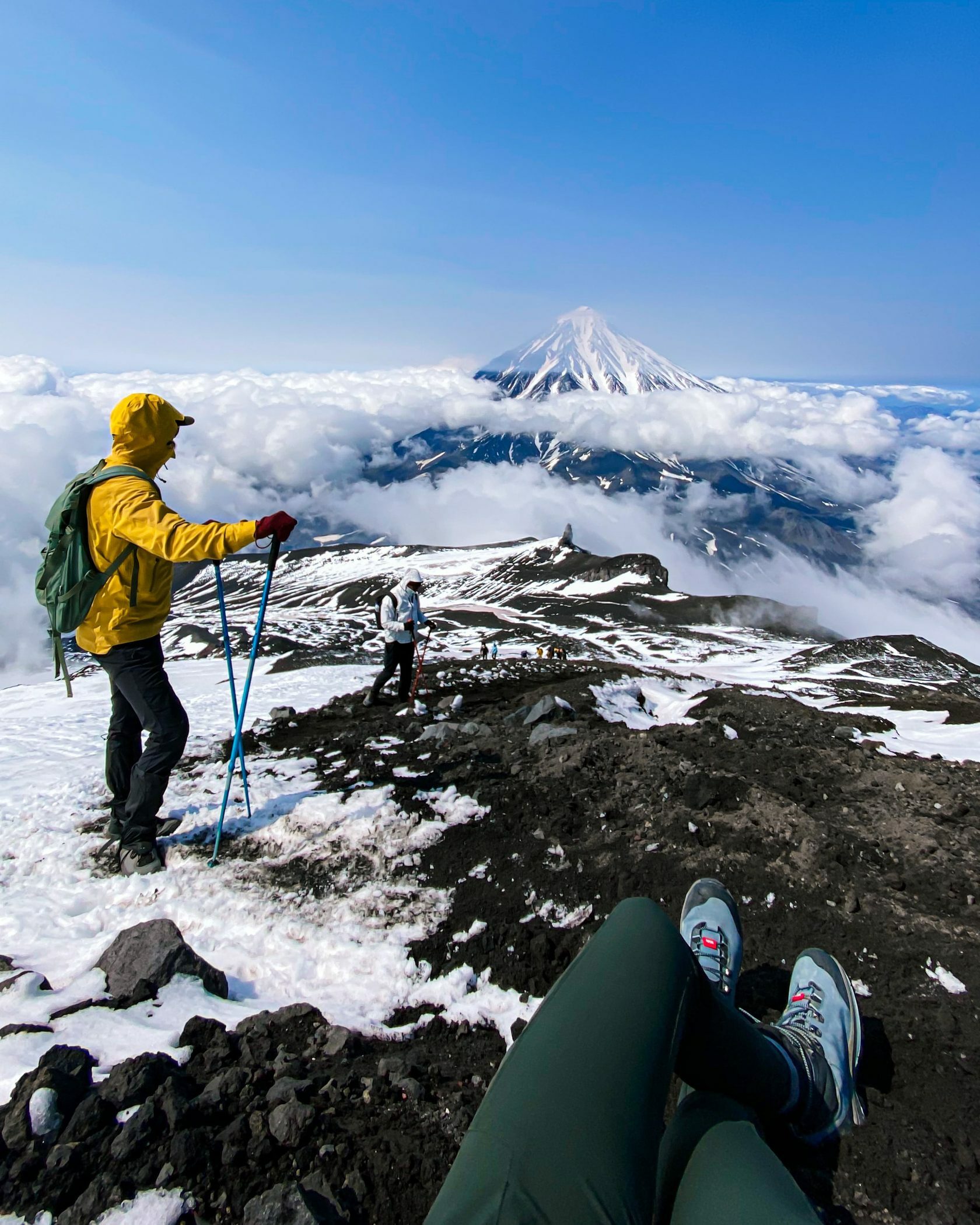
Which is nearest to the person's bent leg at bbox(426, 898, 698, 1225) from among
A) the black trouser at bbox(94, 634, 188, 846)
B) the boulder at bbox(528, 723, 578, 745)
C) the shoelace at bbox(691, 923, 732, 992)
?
the shoelace at bbox(691, 923, 732, 992)

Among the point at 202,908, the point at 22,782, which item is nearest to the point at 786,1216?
the point at 202,908

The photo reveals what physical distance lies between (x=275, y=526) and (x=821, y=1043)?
16.5ft

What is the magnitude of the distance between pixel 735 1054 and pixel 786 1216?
854mm

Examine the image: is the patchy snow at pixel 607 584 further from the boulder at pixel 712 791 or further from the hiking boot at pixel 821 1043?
the hiking boot at pixel 821 1043

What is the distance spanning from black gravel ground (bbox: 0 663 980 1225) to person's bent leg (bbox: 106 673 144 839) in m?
1.91

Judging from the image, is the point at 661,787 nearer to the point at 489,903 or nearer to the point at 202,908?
the point at 489,903

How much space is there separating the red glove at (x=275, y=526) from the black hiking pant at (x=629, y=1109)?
12.2 feet

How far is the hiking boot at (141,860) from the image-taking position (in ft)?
19.5

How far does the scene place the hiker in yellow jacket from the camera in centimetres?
493

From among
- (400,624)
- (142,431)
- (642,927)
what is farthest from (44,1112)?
(400,624)

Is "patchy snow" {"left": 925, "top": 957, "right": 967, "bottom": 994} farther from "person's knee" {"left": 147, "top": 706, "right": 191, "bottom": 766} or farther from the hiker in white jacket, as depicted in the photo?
the hiker in white jacket

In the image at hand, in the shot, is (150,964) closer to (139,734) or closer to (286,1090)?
(286,1090)

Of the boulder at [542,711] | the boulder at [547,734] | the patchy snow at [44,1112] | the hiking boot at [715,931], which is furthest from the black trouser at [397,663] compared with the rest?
the patchy snow at [44,1112]

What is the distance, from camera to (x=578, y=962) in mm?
2746
